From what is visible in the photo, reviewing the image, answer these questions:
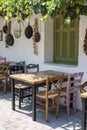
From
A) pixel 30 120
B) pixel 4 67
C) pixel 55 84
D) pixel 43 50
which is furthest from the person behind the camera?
pixel 4 67

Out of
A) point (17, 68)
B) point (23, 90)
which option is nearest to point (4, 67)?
point (17, 68)

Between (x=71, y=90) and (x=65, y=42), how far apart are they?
68.6 inches

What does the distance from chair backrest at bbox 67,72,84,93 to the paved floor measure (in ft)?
2.21

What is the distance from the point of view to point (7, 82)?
28.7ft

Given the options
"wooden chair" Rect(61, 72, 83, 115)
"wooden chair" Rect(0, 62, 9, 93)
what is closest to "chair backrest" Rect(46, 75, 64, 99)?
"wooden chair" Rect(61, 72, 83, 115)

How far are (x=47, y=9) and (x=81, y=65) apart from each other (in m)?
1.86

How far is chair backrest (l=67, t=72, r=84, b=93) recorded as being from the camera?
19.9 ft

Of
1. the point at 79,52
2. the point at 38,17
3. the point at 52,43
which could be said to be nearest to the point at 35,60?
the point at 52,43

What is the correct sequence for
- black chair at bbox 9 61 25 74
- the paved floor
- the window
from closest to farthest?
the paved floor < the window < black chair at bbox 9 61 25 74

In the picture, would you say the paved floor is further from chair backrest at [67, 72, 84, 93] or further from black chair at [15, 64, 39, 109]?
chair backrest at [67, 72, 84, 93]

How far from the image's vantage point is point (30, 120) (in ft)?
19.1

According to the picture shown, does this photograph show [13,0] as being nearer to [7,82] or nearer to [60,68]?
[60,68]

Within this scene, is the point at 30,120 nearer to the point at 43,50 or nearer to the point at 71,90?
the point at 71,90

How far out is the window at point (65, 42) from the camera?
7.17m
